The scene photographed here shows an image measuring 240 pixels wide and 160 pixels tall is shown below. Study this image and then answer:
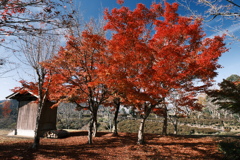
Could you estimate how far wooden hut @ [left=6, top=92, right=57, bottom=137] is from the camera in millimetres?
15422

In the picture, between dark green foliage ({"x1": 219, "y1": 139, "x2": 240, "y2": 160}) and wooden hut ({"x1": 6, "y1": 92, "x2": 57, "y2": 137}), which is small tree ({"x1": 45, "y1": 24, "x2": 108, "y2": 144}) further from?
dark green foliage ({"x1": 219, "y1": 139, "x2": 240, "y2": 160})

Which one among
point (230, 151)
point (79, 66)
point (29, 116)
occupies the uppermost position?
point (79, 66)

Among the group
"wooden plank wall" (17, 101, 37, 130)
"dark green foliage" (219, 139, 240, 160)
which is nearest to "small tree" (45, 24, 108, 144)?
"wooden plank wall" (17, 101, 37, 130)

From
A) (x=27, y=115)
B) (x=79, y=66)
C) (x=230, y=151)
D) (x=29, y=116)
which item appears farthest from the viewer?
(x=27, y=115)

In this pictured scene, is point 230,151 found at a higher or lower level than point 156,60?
lower

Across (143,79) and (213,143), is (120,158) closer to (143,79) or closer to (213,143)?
(143,79)

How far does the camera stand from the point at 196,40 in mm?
11766

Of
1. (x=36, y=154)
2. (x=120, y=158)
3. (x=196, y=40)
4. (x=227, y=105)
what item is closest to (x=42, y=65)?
(x=36, y=154)

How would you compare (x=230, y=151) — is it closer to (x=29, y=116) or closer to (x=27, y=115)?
(x=29, y=116)

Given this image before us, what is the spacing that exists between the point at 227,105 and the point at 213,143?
4.06m

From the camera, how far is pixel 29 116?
619 inches

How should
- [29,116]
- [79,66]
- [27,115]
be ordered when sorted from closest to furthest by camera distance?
[79,66], [29,116], [27,115]

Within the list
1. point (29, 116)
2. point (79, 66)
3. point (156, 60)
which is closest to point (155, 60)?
point (156, 60)

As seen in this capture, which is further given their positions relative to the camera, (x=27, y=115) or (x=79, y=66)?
(x=27, y=115)
